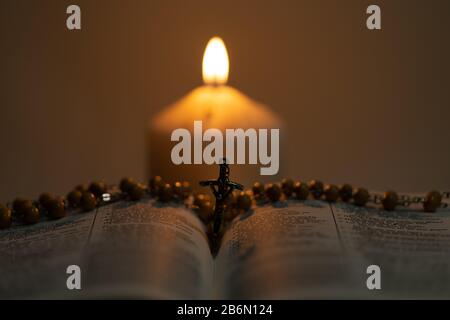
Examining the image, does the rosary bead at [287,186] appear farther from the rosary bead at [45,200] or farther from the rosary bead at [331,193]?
the rosary bead at [45,200]

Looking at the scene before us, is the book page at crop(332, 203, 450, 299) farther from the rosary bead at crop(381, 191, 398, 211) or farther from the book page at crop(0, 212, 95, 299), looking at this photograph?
the book page at crop(0, 212, 95, 299)

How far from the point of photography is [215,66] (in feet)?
2.81

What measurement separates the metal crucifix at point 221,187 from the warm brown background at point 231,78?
19.4 inches

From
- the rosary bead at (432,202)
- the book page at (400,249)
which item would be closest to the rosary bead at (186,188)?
the book page at (400,249)

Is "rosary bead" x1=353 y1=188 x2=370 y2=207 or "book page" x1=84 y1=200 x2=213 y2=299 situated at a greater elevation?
"rosary bead" x1=353 y1=188 x2=370 y2=207

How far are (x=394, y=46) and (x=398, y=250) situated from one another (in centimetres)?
66

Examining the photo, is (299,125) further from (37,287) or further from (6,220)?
(37,287)

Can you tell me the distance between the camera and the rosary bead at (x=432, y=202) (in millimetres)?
834

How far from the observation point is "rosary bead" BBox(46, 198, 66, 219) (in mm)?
802

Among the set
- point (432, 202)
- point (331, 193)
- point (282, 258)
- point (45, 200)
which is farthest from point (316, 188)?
point (45, 200)

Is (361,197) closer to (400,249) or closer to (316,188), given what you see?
(316,188)

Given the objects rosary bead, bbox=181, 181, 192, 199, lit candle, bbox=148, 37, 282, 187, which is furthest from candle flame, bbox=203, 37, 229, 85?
rosary bead, bbox=181, 181, 192, 199

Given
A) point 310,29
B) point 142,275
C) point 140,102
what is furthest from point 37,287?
point 310,29

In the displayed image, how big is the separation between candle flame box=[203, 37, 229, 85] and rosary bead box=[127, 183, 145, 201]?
0.58 ft
